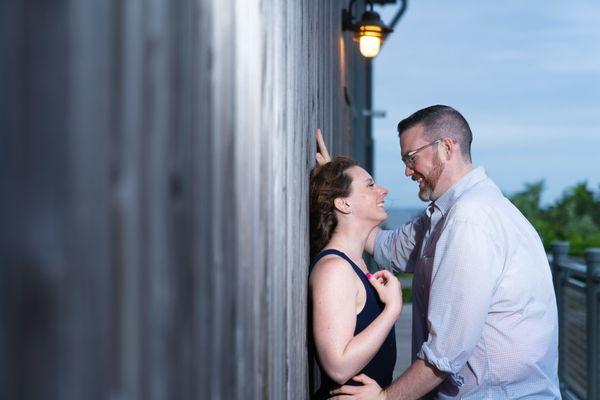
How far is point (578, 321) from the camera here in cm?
705

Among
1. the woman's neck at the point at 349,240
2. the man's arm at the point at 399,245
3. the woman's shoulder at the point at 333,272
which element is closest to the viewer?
the woman's shoulder at the point at 333,272

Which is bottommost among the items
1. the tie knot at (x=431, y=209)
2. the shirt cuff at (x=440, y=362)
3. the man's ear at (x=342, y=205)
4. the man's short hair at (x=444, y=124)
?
the shirt cuff at (x=440, y=362)

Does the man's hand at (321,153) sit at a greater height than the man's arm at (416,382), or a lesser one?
greater

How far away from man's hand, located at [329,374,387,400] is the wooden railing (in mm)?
3285

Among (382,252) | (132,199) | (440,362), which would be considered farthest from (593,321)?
(132,199)

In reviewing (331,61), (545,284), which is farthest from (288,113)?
(331,61)

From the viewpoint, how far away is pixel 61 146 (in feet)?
2.41

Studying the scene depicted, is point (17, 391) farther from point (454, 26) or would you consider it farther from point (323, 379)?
point (454, 26)

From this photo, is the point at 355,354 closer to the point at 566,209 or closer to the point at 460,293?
the point at 460,293

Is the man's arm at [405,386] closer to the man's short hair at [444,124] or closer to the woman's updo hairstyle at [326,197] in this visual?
the woman's updo hairstyle at [326,197]

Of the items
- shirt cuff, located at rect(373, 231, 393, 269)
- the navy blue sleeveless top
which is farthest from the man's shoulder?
shirt cuff, located at rect(373, 231, 393, 269)

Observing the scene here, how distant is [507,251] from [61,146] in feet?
8.75

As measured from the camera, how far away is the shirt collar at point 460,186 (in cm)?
351

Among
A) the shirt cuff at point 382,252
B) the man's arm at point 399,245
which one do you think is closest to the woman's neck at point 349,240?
the man's arm at point 399,245
